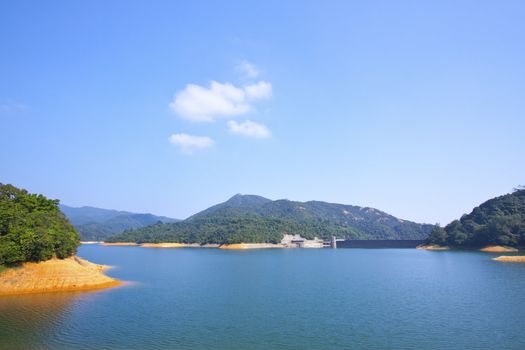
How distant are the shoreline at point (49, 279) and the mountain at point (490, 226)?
9272 cm

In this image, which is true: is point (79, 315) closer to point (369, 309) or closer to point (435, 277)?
point (369, 309)

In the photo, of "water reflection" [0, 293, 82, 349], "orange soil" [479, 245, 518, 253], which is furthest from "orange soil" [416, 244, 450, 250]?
"water reflection" [0, 293, 82, 349]

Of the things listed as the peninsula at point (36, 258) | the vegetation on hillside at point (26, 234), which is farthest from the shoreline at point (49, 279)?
the vegetation on hillside at point (26, 234)

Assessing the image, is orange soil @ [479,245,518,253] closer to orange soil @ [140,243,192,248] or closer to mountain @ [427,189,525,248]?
mountain @ [427,189,525,248]

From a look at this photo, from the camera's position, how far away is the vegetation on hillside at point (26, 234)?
34.3m

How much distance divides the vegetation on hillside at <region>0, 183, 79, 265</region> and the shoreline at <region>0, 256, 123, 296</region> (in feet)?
3.48

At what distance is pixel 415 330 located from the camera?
21.9 meters

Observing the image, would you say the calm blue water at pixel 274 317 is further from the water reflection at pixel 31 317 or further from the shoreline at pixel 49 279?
the shoreline at pixel 49 279

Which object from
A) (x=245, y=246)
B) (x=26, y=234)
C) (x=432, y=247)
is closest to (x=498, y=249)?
(x=432, y=247)

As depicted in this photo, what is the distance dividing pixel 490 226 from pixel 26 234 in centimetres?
10116

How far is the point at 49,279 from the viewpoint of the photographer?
34.5 meters

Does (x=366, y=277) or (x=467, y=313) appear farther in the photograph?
(x=366, y=277)

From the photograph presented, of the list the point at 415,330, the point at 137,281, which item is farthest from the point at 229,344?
the point at 137,281

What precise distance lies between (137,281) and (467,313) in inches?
1298
